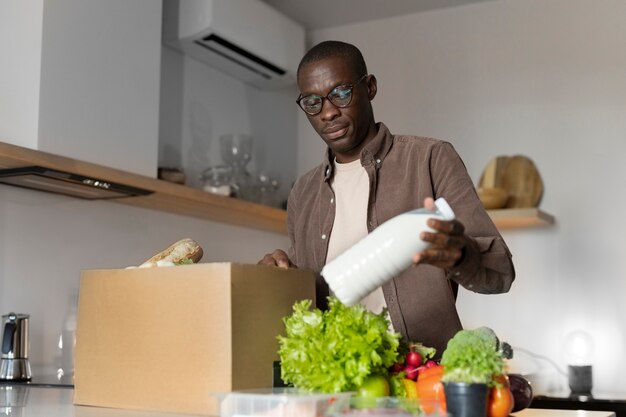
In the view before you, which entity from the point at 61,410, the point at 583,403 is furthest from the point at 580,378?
the point at 61,410

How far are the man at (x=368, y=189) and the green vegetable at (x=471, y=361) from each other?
0.98ft

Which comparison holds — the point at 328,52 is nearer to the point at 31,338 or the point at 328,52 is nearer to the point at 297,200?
the point at 297,200

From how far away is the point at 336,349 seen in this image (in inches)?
44.9

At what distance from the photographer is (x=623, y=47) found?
3.57 m

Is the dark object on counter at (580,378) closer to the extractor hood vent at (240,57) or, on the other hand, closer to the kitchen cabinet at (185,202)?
the kitchen cabinet at (185,202)

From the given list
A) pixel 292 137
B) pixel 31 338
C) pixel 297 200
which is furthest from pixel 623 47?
pixel 31 338

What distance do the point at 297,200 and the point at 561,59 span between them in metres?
2.23

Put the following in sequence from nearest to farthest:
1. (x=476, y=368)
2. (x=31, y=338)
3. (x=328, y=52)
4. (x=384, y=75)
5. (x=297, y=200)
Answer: (x=476, y=368)
(x=328, y=52)
(x=297, y=200)
(x=31, y=338)
(x=384, y=75)

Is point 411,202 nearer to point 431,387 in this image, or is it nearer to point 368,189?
point 368,189

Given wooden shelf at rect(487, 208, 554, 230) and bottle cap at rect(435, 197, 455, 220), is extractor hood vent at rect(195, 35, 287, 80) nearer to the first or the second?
wooden shelf at rect(487, 208, 554, 230)

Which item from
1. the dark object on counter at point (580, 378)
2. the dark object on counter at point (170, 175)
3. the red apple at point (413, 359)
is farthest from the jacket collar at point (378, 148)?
the dark object on counter at point (580, 378)

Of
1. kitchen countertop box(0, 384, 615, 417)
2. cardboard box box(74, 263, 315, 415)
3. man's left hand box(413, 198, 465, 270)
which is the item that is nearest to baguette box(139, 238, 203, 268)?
cardboard box box(74, 263, 315, 415)

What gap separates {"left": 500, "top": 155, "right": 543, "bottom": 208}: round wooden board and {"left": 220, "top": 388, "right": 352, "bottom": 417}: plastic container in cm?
268

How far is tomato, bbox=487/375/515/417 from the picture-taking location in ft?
3.60
